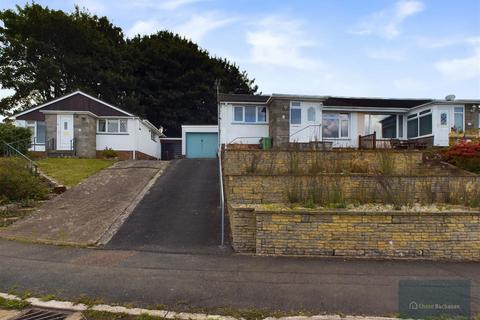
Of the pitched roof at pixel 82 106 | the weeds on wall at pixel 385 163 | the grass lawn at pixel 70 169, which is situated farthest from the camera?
the pitched roof at pixel 82 106

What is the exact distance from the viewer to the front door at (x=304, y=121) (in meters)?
22.7

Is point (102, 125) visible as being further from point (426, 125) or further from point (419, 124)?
point (426, 125)

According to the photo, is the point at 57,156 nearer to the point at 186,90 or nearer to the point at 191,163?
the point at 191,163

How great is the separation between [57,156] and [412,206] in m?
23.1

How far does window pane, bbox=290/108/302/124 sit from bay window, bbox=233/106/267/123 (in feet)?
6.89

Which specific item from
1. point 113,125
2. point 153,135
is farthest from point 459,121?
point 153,135

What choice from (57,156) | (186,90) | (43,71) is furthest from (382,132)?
(43,71)

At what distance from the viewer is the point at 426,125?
24.2 m

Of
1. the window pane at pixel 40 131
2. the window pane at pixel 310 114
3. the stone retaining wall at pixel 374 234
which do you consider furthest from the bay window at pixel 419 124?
the window pane at pixel 40 131

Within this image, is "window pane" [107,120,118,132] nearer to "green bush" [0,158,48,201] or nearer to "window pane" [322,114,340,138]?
"green bush" [0,158,48,201]

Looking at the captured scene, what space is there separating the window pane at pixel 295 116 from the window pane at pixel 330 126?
2.58 m

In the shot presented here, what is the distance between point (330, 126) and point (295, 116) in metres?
3.36

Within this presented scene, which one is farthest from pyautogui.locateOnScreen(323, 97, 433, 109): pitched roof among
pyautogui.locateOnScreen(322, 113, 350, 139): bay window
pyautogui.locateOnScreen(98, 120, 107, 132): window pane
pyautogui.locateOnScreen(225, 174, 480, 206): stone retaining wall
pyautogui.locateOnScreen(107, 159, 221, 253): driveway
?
pyautogui.locateOnScreen(98, 120, 107, 132): window pane

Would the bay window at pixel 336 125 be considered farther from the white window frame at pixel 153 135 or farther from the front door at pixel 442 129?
the white window frame at pixel 153 135
